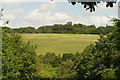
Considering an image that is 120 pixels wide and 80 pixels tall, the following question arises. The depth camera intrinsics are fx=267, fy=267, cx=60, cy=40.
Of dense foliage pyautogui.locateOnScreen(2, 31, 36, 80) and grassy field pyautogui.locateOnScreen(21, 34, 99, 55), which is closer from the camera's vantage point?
dense foliage pyautogui.locateOnScreen(2, 31, 36, 80)

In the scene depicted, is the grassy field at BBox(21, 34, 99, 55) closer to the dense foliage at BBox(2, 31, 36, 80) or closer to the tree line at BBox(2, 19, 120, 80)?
the dense foliage at BBox(2, 31, 36, 80)

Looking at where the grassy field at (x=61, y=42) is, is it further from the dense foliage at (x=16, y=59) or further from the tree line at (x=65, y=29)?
the dense foliage at (x=16, y=59)

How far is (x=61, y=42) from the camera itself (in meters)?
121

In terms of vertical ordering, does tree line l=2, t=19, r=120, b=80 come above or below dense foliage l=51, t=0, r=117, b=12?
below

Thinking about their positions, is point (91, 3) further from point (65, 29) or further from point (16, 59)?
point (65, 29)

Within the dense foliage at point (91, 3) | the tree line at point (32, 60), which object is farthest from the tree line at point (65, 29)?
the dense foliage at point (91, 3)

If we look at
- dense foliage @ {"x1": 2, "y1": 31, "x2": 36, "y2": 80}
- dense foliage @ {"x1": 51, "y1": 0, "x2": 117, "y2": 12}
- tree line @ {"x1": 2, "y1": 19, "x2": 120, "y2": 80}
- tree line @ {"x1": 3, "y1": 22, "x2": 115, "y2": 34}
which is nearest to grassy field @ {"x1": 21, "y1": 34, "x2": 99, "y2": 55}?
tree line @ {"x1": 3, "y1": 22, "x2": 115, "y2": 34}

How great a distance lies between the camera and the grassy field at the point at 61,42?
363 feet

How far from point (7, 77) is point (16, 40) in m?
13.6

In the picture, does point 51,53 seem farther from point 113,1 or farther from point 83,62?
point 113,1

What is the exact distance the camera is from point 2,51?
85.3 feet

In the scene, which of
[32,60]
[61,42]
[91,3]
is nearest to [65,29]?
[61,42]

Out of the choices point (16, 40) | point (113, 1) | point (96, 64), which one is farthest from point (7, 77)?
point (113, 1)

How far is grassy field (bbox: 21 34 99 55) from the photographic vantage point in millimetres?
110750
